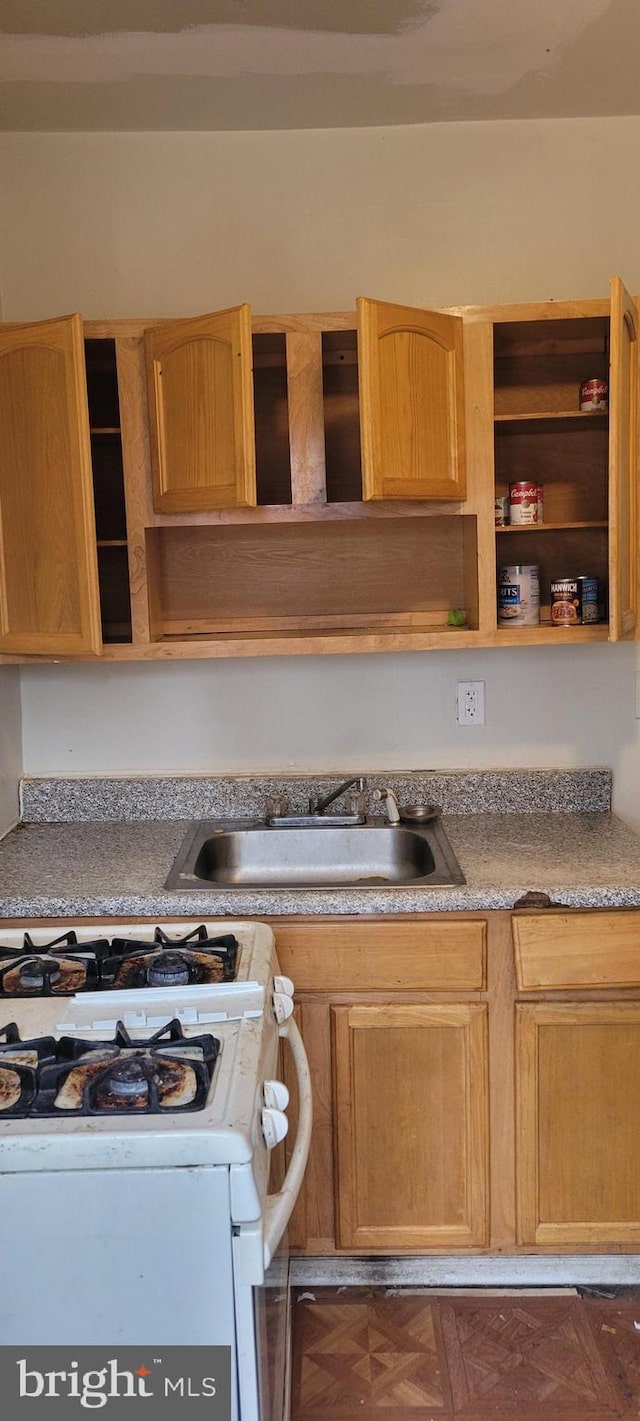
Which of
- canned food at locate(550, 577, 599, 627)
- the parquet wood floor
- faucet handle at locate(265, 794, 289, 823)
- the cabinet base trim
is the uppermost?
canned food at locate(550, 577, 599, 627)

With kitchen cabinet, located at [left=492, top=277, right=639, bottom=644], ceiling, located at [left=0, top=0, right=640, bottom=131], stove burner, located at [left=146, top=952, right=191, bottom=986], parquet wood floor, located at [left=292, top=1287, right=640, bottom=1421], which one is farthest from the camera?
kitchen cabinet, located at [left=492, top=277, right=639, bottom=644]

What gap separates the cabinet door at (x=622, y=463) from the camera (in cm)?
204

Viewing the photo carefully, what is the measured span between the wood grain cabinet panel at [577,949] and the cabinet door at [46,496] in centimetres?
101

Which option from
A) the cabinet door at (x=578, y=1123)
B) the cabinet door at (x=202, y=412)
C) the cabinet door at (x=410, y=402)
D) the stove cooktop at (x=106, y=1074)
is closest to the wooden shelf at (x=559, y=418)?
the cabinet door at (x=410, y=402)

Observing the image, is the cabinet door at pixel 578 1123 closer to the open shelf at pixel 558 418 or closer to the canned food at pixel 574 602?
the canned food at pixel 574 602

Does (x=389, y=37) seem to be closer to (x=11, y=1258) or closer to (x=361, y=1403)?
(x=11, y=1258)

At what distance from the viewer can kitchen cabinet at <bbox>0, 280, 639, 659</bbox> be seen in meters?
2.10

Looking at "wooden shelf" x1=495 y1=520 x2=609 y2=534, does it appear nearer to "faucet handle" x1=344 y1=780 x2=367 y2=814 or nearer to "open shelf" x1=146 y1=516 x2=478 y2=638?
"open shelf" x1=146 y1=516 x2=478 y2=638

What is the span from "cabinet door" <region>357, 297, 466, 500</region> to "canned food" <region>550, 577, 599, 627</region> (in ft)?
0.97

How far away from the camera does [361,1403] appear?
6.00 ft

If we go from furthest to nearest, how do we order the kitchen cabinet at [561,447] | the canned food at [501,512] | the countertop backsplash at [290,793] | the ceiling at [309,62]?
1. the countertop backsplash at [290,793]
2. the canned food at [501,512]
3. the kitchen cabinet at [561,447]
4. the ceiling at [309,62]

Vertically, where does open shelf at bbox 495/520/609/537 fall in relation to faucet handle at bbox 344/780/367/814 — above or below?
above

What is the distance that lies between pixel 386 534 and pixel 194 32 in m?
1.07

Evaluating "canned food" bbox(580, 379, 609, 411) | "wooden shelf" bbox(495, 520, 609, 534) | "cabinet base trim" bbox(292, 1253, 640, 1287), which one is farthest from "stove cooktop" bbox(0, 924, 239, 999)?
"canned food" bbox(580, 379, 609, 411)
